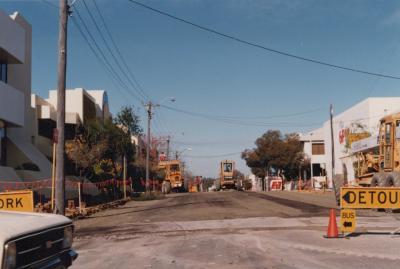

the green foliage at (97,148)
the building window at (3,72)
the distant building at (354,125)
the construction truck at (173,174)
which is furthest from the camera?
the construction truck at (173,174)

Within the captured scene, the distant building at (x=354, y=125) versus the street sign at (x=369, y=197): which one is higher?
the distant building at (x=354, y=125)

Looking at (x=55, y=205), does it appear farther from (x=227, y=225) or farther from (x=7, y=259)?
(x=7, y=259)

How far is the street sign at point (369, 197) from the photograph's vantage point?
12594mm

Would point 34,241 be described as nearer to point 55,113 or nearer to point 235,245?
point 235,245

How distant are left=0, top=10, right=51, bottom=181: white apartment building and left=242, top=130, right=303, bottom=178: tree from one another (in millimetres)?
45947

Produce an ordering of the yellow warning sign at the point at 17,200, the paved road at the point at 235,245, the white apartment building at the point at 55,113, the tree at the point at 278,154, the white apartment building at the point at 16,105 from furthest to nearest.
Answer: the tree at the point at 278,154
the white apartment building at the point at 55,113
the white apartment building at the point at 16,105
the yellow warning sign at the point at 17,200
the paved road at the point at 235,245

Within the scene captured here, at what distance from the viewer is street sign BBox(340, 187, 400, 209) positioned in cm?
1259

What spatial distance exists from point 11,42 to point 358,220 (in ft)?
62.4

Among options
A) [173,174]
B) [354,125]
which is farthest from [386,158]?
[173,174]

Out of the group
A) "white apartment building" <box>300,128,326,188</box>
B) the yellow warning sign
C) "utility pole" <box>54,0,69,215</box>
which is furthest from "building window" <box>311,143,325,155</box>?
the yellow warning sign

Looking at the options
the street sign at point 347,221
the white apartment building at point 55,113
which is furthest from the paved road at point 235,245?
the white apartment building at point 55,113

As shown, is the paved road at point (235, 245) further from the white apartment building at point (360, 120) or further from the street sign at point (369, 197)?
the white apartment building at point (360, 120)

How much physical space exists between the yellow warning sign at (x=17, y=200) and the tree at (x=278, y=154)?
198 feet

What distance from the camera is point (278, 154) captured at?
241 feet
